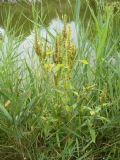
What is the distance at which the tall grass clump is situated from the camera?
1745 mm

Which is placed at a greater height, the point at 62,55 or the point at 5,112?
the point at 62,55

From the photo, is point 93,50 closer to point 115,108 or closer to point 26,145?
point 115,108

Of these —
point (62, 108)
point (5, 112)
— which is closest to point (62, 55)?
point (62, 108)

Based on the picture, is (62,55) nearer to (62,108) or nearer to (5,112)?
(62,108)

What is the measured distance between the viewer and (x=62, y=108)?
1797 mm

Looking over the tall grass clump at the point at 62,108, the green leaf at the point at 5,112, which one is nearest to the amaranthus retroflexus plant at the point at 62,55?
the tall grass clump at the point at 62,108

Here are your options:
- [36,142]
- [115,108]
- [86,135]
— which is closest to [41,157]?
[36,142]

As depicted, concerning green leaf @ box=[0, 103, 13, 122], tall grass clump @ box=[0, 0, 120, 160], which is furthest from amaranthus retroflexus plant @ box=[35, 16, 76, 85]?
green leaf @ box=[0, 103, 13, 122]

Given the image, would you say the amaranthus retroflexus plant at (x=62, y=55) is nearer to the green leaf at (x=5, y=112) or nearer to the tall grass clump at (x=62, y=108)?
the tall grass clump at (x=62, y=108)

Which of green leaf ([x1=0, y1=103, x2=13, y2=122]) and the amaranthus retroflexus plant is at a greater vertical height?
the amaranthus retroflexus plant

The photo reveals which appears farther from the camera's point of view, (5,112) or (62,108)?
(62,108)

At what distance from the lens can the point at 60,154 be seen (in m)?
1.81

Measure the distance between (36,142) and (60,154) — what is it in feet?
0.42

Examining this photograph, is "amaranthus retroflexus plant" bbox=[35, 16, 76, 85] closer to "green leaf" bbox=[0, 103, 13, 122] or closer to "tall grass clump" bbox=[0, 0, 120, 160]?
"tall grass clump" bbox=[0, 0, 120, 160]
